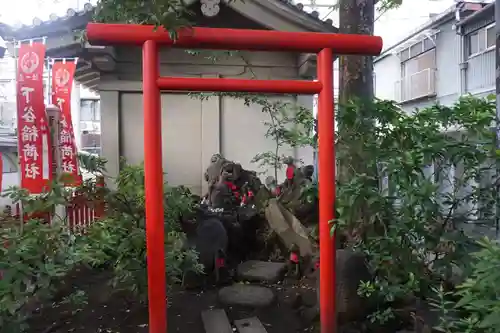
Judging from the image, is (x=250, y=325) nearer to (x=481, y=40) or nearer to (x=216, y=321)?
(x=216, y=321)

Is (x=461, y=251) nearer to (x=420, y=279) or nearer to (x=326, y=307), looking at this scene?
(x=420, y=279)

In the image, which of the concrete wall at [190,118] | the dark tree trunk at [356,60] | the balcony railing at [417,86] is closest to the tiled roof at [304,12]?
the concrete wall at [190,118]

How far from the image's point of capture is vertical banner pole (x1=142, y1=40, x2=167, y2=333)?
3.16m

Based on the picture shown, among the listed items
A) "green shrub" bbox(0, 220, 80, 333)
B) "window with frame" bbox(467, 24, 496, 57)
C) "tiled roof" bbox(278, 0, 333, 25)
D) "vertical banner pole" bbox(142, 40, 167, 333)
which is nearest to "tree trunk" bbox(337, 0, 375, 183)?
"vertical banner pole" bbox(142, 40, 167, 333)

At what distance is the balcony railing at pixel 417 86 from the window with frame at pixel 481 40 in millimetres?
2017

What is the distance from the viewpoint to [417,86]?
16094 mm

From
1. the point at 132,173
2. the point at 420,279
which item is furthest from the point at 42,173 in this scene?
the point at 420,279

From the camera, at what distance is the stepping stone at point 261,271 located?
5.16 m

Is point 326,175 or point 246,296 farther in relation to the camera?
point 246,296

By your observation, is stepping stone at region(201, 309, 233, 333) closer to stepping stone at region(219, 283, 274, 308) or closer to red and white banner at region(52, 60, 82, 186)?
stepping stone at region(219, 283, 274, 308)

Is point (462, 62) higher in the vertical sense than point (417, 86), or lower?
higher

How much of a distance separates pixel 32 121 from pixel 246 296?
424cm

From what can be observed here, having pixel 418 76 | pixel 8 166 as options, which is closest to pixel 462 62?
pixel 418 76

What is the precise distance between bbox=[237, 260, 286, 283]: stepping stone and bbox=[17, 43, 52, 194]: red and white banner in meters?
3.24
